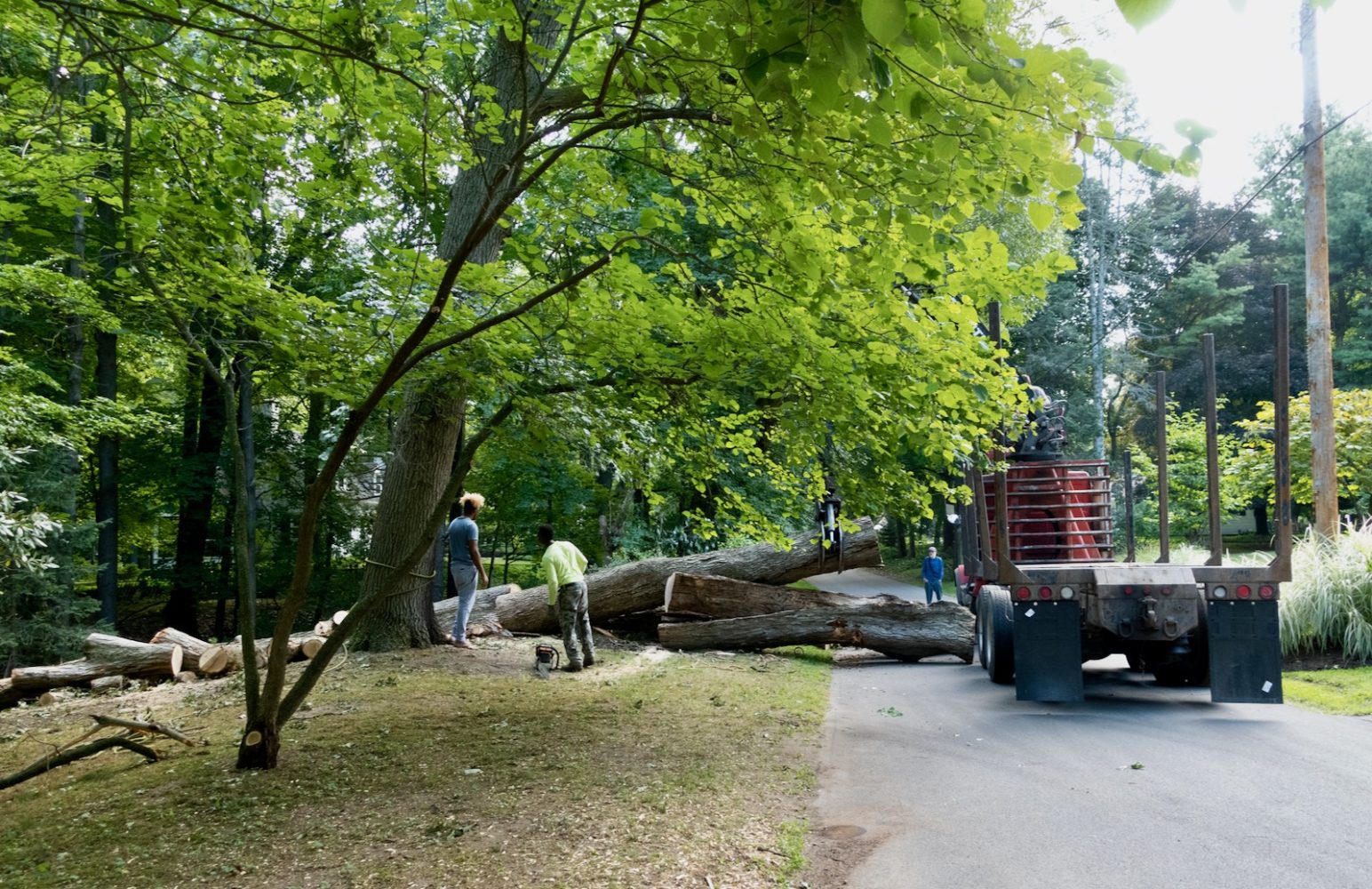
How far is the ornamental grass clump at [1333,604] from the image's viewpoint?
10.3 m

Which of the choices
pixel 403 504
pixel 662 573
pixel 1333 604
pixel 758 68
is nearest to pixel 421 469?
pixel 403 504

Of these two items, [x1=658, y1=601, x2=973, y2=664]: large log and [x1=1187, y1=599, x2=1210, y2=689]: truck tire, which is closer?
[x1=1187, y1=599, x2=1210, y2=689]: truck tire

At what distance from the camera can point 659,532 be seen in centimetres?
2016

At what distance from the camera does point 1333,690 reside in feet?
29.1

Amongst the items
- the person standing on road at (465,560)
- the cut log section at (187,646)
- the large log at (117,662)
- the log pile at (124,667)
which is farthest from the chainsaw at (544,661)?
the large log at (117,662)

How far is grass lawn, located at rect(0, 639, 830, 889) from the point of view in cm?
395

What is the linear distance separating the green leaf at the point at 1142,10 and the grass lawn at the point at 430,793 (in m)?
3.49

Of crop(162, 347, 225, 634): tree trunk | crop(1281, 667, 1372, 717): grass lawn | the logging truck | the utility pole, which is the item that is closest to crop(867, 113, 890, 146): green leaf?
the logging truck

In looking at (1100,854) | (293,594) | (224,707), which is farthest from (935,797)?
(224,707)

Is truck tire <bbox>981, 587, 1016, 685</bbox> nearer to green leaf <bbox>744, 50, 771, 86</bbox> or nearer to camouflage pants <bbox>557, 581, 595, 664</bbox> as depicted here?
camouflage pants <bbox>557, 581, 595, 664</bbox>

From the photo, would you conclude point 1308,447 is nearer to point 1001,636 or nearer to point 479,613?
point 1001,636

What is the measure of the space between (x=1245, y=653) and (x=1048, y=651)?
1625mm

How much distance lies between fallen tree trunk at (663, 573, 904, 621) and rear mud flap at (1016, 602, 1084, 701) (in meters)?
4.57

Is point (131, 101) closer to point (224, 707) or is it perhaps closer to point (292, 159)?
point (292, 159)
